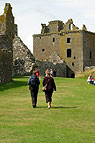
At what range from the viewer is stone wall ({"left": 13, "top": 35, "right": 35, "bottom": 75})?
3984cm

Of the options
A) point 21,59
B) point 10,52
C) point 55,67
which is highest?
point 10,52

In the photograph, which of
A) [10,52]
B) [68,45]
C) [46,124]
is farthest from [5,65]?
[68,45]

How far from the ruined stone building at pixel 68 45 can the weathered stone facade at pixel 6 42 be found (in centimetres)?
2761

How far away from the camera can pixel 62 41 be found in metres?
64.6

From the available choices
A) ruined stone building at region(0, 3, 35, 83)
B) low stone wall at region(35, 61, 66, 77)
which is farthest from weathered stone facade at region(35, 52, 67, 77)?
ruined stone building at region(0, 3, 35, 83)

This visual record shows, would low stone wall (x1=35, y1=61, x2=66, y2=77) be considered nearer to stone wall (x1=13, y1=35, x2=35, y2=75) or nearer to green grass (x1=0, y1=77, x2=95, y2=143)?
stone wall (x1=13, y1=35, x2=35, y2=75)

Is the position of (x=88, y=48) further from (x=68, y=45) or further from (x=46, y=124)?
(x=46, y=124)

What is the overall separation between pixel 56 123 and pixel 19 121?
3.69ft

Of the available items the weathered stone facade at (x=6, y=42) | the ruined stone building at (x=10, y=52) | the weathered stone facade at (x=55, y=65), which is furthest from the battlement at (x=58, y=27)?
the weathered stone facade at (x=6, y=42)

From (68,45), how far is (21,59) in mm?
23219

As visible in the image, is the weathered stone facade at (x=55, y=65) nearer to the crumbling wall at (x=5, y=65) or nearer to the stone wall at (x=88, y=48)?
the stone wall at (x=88, y=48)

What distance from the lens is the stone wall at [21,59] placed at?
3984 cm

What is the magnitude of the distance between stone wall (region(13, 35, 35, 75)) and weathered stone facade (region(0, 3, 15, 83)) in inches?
250

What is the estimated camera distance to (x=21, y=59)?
1644 inches
